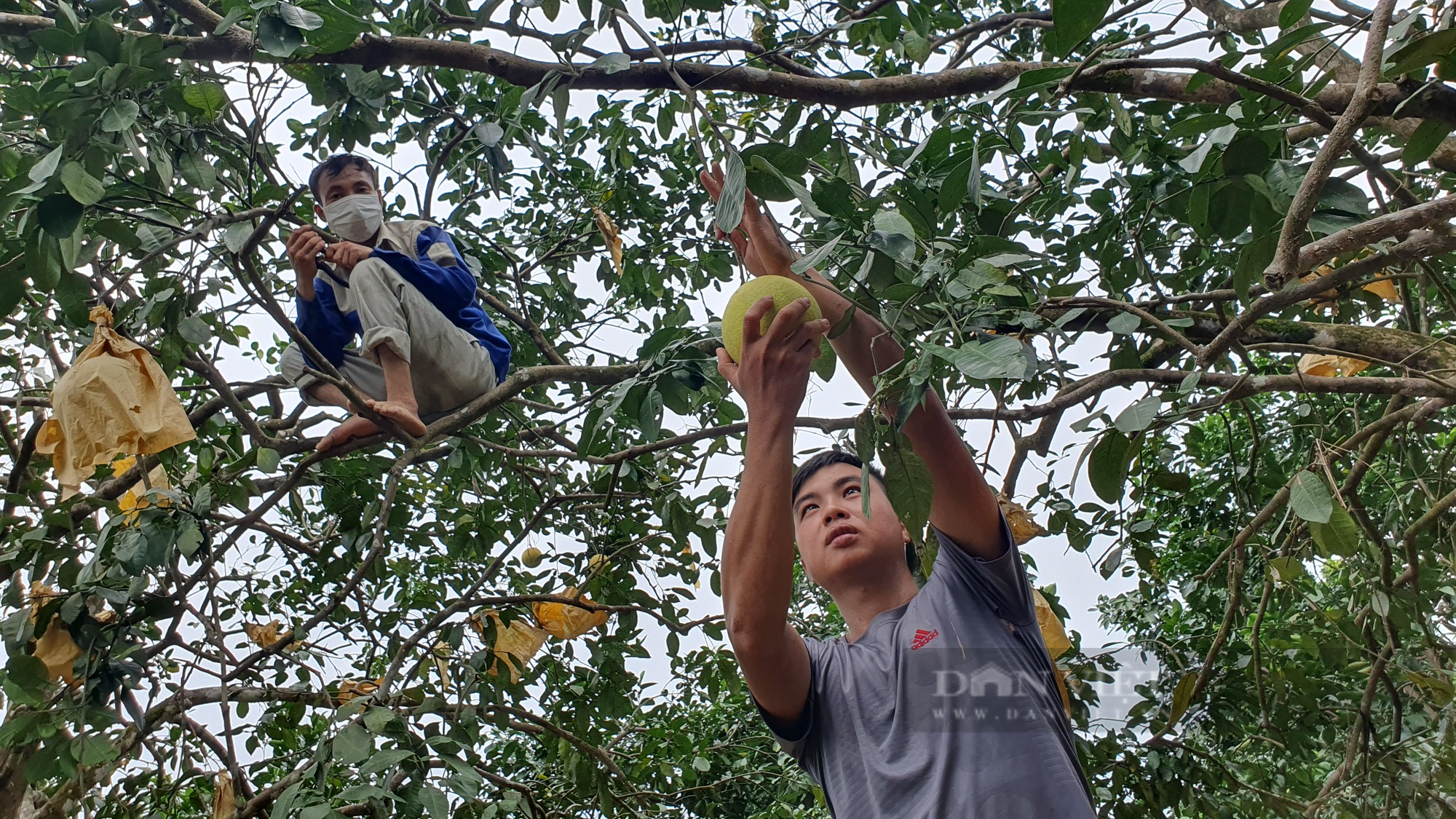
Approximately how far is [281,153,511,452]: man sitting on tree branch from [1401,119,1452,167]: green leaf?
1871 millimetres

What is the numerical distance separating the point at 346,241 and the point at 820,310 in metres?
1.58

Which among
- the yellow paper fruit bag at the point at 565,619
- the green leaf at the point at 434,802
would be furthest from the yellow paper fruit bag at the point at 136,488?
the yellow paper fruit bag at the point at 565,619

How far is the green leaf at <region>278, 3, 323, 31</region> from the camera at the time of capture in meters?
1.49

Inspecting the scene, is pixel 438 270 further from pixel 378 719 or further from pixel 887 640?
pixel 887 640

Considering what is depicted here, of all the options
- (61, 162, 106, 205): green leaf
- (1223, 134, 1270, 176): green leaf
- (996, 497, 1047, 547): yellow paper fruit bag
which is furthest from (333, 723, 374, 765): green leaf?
(1223, 134, 1270, 176): green leaf

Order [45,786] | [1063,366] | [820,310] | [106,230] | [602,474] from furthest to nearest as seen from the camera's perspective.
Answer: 1. [45,786]
2. [602,474]
3. [106,230]
4. [1063,366]
5. [820,310]

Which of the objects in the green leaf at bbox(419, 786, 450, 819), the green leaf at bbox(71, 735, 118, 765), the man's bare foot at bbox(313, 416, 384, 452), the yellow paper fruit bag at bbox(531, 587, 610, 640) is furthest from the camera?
the yellow paper fruit bag at bbox(531, 587, 610, 640)

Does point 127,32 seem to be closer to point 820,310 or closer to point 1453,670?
point 820,310

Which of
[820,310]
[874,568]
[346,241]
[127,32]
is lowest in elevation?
[874,568]

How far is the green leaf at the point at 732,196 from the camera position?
3.42 ft

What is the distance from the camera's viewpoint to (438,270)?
8.14ft

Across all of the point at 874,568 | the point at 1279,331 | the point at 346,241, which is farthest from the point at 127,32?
the point at 1279,331

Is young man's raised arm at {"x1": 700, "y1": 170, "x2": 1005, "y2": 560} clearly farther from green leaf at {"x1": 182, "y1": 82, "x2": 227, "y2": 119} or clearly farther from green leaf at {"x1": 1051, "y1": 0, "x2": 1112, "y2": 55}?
green leaf at {"x1": 182, "y1": 82, "x2": 227, "y2": 119}

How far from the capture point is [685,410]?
5.08 ft
